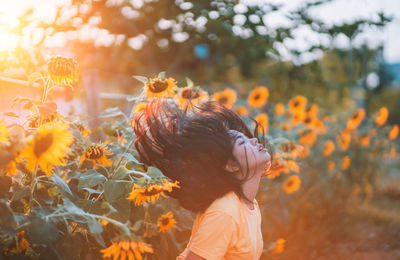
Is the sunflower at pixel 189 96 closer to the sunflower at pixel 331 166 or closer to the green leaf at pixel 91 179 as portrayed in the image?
the green leaf at pixel 91 179

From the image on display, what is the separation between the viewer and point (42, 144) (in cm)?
92

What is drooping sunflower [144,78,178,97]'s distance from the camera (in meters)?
1.44

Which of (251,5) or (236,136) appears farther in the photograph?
(251,5)

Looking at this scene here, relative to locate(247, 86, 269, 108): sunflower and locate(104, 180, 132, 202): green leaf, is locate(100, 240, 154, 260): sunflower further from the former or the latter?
locate(247, 86, 269, 108): sunflower

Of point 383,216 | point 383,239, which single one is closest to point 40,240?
point 383,239

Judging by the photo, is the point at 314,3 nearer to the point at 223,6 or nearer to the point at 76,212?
the point at 223,6

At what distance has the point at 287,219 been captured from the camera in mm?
3033

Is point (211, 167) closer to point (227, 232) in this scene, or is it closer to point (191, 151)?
point (191, 151)

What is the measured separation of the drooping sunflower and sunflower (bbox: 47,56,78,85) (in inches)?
11.7

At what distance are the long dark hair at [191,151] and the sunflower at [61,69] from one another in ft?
1.02

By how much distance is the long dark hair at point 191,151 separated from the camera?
1.35m

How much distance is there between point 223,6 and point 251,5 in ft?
0.54

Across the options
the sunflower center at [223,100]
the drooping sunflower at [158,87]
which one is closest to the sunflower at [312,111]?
the sunflower center at [223,100]

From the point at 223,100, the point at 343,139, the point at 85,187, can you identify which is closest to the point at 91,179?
the point at 85,187
